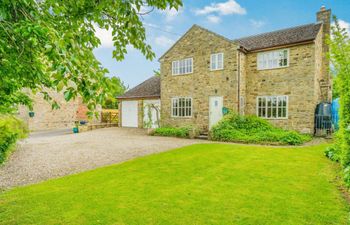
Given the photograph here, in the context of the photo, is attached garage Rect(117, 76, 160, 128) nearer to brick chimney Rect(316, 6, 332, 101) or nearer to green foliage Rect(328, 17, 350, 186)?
brick chimney Rect(316, 6, 332, 101)

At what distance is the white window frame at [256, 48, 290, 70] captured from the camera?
1436cm

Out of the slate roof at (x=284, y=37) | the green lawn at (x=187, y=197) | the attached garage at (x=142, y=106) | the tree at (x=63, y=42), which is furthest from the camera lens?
the attached garage at (x=142, y=106)

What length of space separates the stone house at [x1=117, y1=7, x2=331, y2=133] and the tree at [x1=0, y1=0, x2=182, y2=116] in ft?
40.1

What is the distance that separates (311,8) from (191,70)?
894 centimetres

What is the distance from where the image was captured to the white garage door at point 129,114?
21.0 metres

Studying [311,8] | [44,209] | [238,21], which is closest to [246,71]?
[238,21]

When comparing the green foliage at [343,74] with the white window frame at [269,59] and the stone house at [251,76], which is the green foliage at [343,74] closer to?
the stone house at [251,76]

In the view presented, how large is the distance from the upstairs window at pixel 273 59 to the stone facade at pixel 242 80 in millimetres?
239

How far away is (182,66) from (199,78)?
1.90m

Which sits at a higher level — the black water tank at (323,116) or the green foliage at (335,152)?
the black water tank at (323,116)

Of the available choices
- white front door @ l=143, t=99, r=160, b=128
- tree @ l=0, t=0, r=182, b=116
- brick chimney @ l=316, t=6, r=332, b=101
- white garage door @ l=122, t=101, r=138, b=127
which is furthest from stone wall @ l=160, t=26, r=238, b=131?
tree @ l=0, t=0, r=182, b=116

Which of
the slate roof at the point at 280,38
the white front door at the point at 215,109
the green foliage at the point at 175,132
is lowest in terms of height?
the green foliage at the point at 175,132

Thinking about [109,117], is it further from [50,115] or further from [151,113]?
[151,113]

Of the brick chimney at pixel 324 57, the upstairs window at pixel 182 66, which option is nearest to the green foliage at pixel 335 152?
the brick chimney at pixel 324 57
